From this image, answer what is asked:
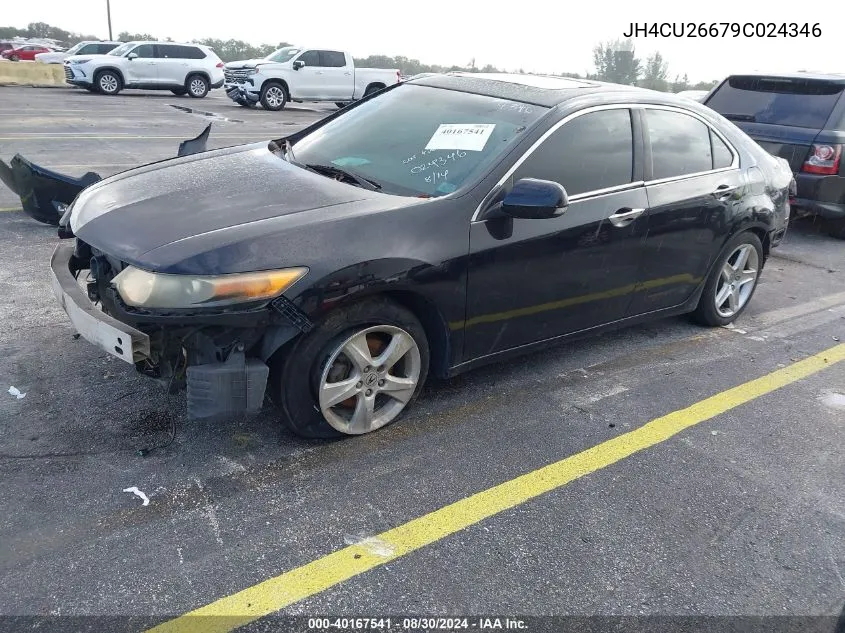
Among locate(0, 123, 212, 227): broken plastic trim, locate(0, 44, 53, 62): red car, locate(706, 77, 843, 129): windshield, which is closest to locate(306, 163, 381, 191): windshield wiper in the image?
locate(0, 123, 212, 227): broken plastic trim

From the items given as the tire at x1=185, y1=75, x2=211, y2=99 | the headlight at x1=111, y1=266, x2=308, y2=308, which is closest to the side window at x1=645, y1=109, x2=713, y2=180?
the headlight at x1=111, y1=266, x2=308, y2=308

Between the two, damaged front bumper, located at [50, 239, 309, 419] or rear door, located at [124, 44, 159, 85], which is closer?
damaged front bumper, located at [50, 239, 309, 419]

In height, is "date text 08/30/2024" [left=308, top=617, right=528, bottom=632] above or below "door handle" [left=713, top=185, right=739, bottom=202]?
below

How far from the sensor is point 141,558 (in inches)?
101

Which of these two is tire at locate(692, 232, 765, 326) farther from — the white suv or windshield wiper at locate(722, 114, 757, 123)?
the white suv

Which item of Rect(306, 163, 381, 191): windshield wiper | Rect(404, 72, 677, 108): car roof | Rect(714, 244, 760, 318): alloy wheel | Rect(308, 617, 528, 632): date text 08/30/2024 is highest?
Rect(404, 72, 677, 108): car roof

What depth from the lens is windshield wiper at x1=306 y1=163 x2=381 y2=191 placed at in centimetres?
358

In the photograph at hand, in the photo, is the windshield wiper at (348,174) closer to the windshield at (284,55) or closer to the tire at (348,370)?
the tire at (348,370)

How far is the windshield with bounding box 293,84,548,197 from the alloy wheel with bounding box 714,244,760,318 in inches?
80.1

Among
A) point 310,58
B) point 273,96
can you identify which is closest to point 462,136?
point 273,96

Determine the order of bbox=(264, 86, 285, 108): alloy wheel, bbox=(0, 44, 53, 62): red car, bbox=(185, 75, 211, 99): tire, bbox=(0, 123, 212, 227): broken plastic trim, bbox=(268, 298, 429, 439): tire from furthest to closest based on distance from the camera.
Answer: bbox=(0, 44, 53, 62): red car < bbox=(185, 75, 211, 99): tire < bbox=(264, 86, 285, 108): alloy wheel < bbox=(0, 123, 212, 227): broken plastic trim < bbox=(268, 298, 429, 439): tire

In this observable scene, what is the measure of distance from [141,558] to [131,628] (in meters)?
0.33

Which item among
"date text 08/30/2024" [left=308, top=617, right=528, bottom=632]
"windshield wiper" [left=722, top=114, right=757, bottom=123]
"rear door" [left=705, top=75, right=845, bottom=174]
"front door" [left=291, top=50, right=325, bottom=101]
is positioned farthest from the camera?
"front door" [left=291, top=50, right=325, bottom=101]

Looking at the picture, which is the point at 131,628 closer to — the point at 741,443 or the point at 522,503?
the point at 522,503
